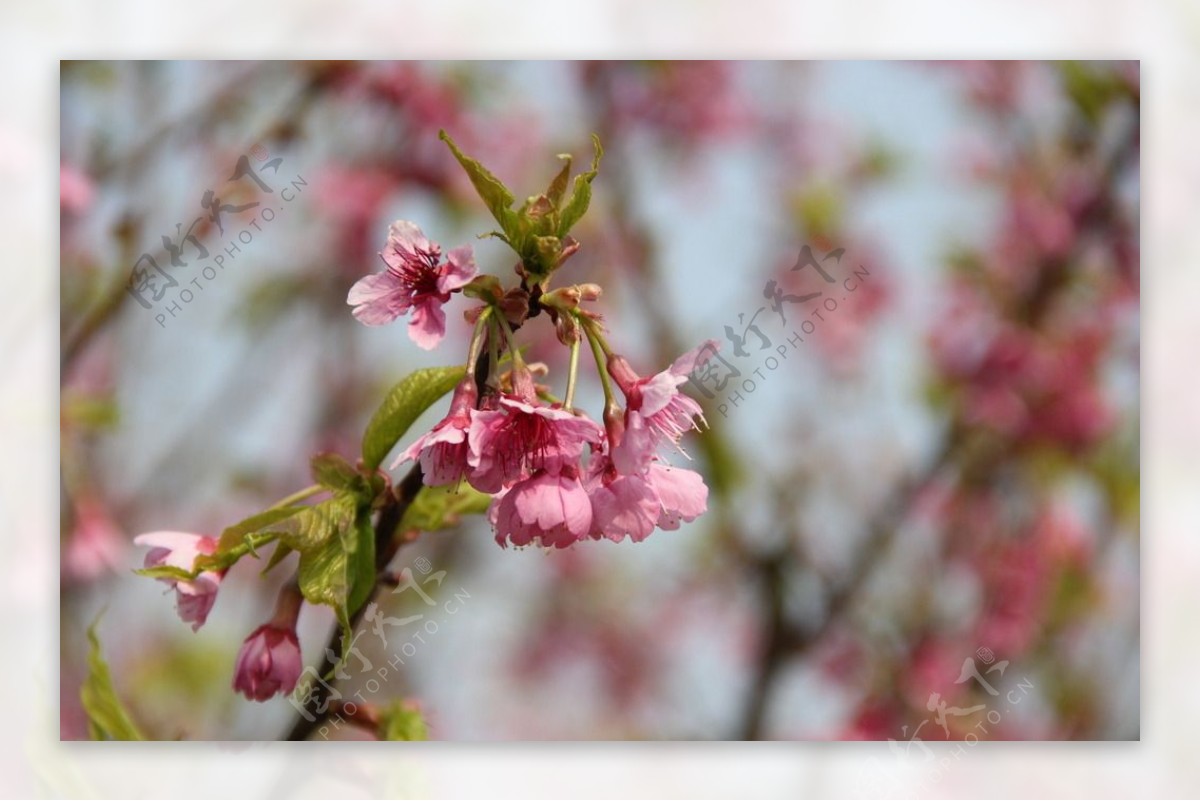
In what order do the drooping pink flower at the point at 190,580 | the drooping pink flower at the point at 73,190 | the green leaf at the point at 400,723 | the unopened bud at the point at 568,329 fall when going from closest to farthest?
the unopened bud at the point at 568,329
the drooping pink flower at the point at 190,580
the green leaf at the point at 400,723
the drooping pink flower at the point at 73,190

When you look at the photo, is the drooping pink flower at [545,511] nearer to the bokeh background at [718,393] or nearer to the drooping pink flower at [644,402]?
the drooping pink flower at [644,402]

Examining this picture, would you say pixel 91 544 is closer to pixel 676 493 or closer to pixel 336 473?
pixel 336 473

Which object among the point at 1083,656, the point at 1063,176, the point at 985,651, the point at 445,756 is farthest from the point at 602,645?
the point at 1063,176

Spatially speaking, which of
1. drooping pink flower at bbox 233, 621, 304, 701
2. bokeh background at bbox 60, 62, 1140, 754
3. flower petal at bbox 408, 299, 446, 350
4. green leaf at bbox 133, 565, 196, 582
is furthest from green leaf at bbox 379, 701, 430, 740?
bokeh background at bbox 60, 62, 1140, 754

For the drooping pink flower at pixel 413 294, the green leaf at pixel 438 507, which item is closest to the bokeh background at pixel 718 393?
the green leaf at pixel 438 507

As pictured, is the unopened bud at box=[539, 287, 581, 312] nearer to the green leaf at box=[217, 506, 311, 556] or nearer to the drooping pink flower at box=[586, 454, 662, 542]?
the drooping pink flower at box=[586, 454, 662, 542]

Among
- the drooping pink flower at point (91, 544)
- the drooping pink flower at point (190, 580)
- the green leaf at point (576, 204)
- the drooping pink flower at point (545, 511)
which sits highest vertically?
the green leaf at point (576, 204)

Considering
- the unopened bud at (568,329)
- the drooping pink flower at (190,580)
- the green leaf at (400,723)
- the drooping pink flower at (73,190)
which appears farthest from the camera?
the drooping pink flower at (73,190)
